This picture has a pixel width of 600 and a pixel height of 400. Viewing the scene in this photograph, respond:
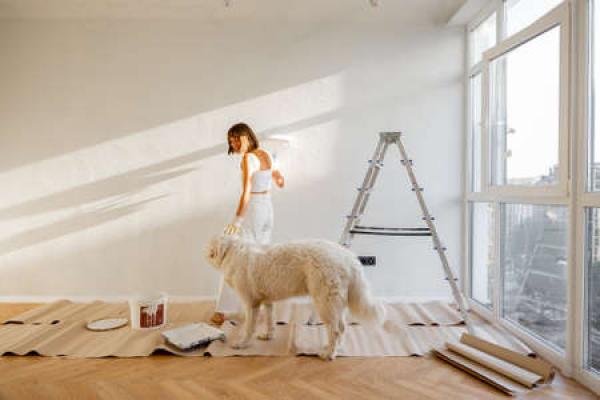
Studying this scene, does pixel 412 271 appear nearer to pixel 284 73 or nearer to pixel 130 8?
pixel 284 73

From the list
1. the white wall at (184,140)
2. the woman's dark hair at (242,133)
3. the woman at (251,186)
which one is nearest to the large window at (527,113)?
the white wall at (184,140)

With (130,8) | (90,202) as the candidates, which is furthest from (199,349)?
(130,8)

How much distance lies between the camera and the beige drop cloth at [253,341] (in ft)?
8.79

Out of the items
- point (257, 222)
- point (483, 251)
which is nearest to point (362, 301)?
point (257, 222)

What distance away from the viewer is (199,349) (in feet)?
8.91

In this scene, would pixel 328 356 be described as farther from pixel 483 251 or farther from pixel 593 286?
pixel 483 251

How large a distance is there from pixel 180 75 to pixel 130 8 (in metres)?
0.79

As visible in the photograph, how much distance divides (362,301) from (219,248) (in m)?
1.09

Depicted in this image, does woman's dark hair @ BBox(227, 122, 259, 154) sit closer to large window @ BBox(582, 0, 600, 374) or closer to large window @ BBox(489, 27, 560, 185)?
large window @ BBox(489, 27, 560, 185)

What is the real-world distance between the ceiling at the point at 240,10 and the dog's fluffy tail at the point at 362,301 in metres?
2.76

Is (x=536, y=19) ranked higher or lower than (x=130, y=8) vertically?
lower

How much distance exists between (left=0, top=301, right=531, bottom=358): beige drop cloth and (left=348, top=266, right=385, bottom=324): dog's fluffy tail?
1.05 ft

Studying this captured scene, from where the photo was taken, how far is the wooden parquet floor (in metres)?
Result: 2.12

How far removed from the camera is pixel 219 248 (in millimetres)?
2754
